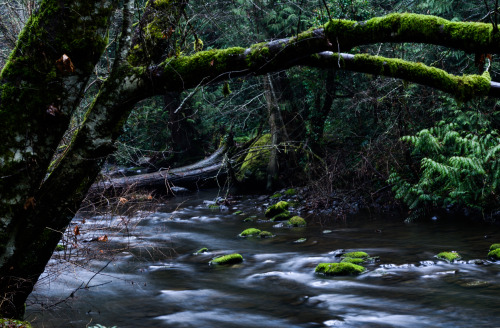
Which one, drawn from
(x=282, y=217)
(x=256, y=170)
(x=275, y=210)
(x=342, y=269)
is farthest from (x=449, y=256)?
(x=256, y=170)

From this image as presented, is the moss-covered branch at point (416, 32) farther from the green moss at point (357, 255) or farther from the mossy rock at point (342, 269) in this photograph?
the green moss at point (357, 255)

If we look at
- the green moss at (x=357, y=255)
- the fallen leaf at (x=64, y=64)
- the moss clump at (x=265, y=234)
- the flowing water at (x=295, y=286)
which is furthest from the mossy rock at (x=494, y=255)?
the fallen leaf at (x=64, y=64)

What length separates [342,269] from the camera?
8078 millimetres

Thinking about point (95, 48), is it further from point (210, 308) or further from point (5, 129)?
point (210, 308)

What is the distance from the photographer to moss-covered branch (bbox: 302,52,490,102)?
4.29 m

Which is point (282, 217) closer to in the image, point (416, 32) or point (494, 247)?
point (494, 247)

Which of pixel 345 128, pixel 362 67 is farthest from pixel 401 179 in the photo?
pixel 362 67

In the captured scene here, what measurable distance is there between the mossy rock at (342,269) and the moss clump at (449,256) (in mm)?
1566

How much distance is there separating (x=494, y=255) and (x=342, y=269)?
2741mm

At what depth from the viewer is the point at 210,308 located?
7082 mm

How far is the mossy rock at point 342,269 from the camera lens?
26.3ft

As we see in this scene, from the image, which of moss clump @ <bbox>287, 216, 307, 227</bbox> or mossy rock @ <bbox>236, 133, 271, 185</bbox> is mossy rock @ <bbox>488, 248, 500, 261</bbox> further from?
mossy rock @ <bbox>236, 133, 271, 185</bbox>

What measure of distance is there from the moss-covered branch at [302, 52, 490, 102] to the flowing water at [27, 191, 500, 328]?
3.28m

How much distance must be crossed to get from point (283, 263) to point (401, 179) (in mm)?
5189
